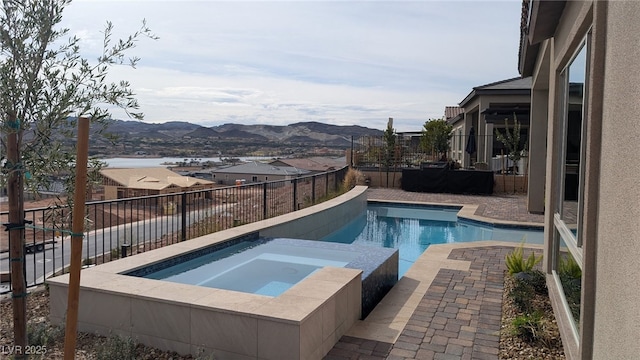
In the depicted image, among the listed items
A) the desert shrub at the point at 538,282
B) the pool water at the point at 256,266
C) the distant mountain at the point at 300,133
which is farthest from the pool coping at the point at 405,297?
the distant mountain at the point at 300,133

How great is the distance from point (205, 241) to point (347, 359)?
3768 millimetres

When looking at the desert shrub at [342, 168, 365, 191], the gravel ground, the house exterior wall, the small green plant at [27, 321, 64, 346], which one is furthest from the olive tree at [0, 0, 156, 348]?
the house exterior wall

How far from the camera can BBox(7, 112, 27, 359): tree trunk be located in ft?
9.30

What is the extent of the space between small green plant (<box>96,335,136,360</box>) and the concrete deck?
1732 mm

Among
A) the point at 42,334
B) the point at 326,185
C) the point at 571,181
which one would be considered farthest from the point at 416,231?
the point at 42,334

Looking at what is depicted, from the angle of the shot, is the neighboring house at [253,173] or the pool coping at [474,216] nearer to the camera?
the pool coping at [474,216]

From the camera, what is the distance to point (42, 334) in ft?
14.4

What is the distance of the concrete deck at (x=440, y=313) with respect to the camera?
4434 millimetres

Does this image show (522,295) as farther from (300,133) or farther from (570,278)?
(300,133)

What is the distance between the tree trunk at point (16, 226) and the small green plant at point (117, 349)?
0.90 meters

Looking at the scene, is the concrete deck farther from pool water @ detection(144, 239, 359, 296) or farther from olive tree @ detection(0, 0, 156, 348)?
olive tree @ detection(0, 0, 156, 348)

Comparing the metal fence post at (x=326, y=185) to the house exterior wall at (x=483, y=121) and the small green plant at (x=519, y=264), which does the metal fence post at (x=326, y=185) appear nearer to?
the house exterior wall at (x=483, y=121)

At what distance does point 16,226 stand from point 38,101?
80 centimetres

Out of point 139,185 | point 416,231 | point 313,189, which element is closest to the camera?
point 416,231
